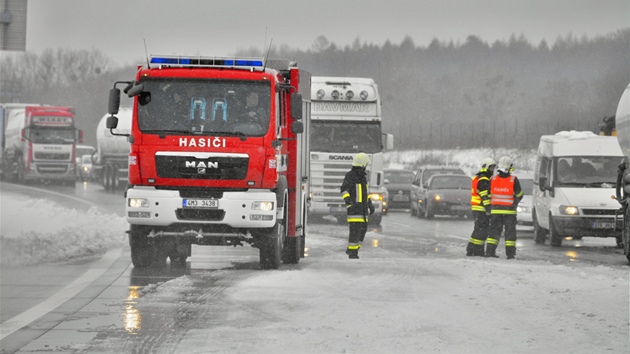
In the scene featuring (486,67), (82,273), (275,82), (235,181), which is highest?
A: (486,67)

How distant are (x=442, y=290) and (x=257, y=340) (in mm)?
4271

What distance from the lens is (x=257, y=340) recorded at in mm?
8641

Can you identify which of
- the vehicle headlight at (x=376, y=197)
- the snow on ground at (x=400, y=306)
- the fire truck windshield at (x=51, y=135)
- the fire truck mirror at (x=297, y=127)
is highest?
the fire truck windshield at (x=51, y=135)

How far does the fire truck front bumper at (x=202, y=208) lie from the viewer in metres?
14.6

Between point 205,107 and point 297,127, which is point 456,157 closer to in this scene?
point 297,127

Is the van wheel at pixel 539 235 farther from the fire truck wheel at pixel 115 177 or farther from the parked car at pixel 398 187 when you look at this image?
the fire truck wheel at pixel 115 177

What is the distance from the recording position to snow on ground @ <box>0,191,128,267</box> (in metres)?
17.3

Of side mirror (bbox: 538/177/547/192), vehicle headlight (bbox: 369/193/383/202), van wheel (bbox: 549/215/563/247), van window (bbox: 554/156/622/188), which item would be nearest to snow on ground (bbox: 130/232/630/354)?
van wheel (bbox: 549/215/563/247)

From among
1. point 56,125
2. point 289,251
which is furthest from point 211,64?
point 56,125

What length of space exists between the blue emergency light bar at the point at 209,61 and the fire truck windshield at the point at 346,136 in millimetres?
13699

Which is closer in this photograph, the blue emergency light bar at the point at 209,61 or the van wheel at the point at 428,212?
the blue emergency light bar at the point at 209,61

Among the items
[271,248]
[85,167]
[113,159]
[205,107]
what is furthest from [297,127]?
[85,167]

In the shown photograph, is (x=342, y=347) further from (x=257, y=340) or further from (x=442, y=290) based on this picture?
(x=442, y=290)

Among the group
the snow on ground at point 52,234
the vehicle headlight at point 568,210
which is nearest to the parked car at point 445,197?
the snow on ground at point 52,234
